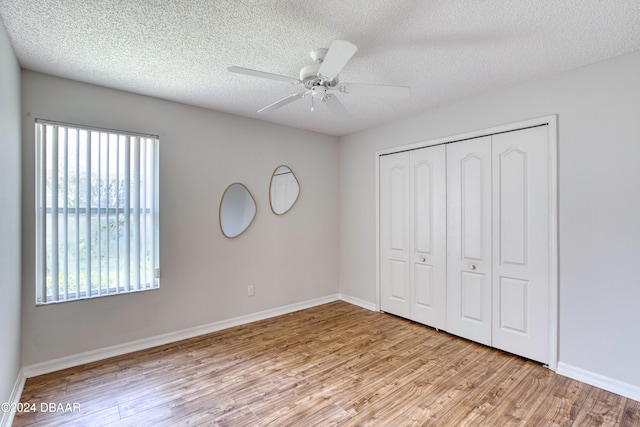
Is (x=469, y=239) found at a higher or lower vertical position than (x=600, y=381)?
higher

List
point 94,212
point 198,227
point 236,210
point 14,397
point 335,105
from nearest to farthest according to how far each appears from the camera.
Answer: point 14,397 → point 335,105 → point 94,212 → point 198,227 → point 236,210

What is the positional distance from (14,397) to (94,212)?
140 cm

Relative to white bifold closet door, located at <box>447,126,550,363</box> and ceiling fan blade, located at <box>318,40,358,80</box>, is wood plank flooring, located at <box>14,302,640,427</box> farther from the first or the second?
ceiling fan blade, located at <box>318,40,358,80</box>

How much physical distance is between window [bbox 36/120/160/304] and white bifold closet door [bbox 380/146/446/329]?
8.73 ft

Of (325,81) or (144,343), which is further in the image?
(144,343)

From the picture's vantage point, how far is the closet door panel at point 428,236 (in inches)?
131

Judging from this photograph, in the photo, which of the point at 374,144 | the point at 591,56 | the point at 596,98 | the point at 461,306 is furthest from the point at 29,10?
the point at 461,306

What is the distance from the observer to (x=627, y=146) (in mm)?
2186

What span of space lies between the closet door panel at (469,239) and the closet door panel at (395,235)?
0.55 meters

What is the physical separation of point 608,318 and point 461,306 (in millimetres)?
1141

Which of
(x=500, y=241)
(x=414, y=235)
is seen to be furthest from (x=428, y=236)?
(x=500, y=241)

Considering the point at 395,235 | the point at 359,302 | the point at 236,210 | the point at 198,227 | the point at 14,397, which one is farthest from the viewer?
the point at 359,302

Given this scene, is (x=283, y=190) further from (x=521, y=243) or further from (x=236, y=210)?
(x=521, y=243)

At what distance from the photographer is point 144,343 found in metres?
2.92
